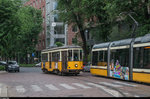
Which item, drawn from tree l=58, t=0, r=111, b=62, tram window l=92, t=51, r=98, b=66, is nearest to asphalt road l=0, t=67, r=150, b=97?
tram window l=92, t=51, r=98, b=66

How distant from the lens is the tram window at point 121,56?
17909 mm

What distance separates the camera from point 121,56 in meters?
18.7

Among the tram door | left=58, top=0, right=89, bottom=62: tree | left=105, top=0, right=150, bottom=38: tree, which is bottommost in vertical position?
the tram door

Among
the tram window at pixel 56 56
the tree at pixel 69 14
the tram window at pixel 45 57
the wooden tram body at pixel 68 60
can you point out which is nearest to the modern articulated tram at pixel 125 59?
the wooden tram body at pixel 68 60

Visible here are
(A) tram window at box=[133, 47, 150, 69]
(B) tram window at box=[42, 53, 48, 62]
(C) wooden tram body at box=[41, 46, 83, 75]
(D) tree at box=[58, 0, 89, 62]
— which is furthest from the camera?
(D) tree at box=[58, 0, 89, 62]

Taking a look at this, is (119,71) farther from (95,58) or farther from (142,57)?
(95,58)

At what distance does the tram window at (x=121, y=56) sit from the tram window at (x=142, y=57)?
1.13 metres

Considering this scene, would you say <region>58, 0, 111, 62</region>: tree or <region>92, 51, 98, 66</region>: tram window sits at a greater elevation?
<region>58, 0, 111, 62</region>: tree

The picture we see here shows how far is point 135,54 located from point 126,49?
1.32 m

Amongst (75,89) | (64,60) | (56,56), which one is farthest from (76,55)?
(75,89)

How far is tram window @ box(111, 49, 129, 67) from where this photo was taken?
17.9 meters

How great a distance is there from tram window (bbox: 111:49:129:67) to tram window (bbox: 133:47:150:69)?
3.70ft

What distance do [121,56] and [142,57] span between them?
9.28 ft

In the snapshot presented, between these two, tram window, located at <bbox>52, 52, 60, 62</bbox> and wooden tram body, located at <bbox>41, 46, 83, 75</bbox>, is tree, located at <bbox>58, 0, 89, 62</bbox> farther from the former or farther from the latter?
wooden tram body, located at <bbox>41, 46, 83, 75</bbox>
